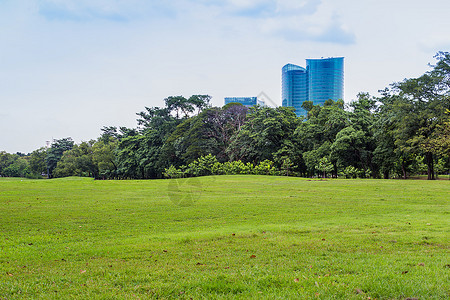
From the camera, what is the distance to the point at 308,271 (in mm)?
5348

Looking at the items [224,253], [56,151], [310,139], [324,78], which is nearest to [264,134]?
[310,139]

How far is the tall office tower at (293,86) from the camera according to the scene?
297ft

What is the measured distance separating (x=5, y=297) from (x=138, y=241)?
3507mm

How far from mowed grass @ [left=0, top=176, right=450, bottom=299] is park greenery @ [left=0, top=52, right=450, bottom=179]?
73.8 ft

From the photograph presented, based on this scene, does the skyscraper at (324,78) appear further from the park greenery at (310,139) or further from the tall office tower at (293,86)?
the park greenery at (310,139)

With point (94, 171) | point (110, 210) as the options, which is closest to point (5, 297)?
point (110, 210)

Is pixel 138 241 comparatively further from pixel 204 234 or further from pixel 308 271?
pixel 308 271

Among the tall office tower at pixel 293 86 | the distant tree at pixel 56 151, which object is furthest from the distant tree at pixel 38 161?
the tall office tower at pixel 293 86

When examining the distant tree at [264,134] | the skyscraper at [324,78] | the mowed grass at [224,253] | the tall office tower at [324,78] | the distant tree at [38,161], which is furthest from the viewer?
the tall office tower at [324,78]

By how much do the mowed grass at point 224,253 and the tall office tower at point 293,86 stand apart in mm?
76178

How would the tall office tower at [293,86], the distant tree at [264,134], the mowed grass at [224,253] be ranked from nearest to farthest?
the mowed grass at [224,253], the distant tree at [264,134], the tall office tower at [293,86]

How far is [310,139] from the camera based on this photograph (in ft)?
148

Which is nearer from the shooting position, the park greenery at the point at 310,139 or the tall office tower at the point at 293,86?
the park greenery at the point at 310,139

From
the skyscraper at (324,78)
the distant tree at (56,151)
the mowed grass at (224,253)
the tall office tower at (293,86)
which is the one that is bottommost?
the mowed grass at (224,253)
